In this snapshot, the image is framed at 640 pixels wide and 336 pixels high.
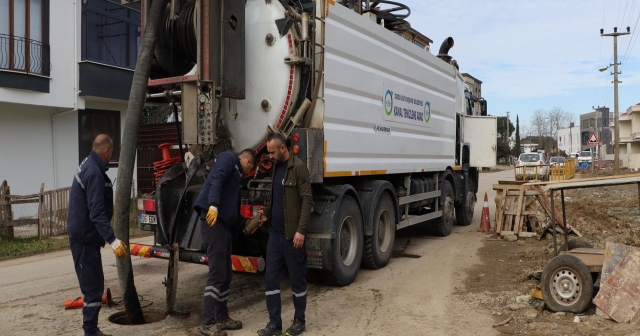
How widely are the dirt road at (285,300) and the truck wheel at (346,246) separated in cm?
16

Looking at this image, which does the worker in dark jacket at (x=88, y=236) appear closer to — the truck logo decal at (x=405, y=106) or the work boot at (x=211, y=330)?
the work boot at (x=211, y=330)

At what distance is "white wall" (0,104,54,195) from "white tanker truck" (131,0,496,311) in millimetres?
9263

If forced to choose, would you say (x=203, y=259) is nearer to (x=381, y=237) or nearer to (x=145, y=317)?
(x=145, y=317)

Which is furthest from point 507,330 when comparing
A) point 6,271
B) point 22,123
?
point 22,123

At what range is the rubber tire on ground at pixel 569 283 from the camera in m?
5.52

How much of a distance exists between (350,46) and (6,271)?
587cm

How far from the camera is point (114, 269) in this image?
7.91 meters

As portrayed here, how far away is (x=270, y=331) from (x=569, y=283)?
10.1ft

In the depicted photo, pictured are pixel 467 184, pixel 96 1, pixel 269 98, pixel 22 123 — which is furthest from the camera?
pixel 96 1

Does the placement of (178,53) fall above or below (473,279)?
above

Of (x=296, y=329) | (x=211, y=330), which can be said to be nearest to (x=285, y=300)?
(x=296, y=329)

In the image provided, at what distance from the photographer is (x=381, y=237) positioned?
8.21 metres

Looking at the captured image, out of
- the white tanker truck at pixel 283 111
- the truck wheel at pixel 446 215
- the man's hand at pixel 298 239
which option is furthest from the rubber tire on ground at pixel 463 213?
the man's hand at pixel 298 239

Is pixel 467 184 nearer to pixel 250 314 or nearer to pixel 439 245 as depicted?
pixel 439 245
